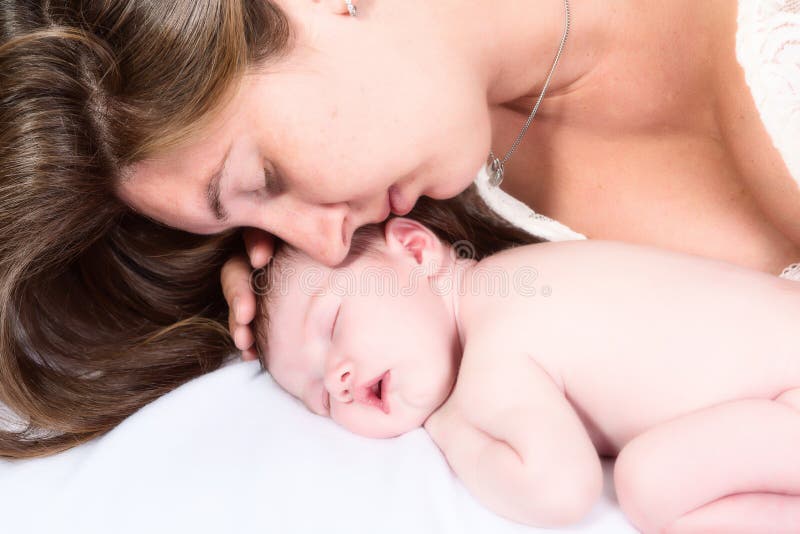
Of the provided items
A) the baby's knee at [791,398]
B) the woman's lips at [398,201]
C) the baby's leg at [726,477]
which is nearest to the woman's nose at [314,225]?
the woman's lips at [398,201]

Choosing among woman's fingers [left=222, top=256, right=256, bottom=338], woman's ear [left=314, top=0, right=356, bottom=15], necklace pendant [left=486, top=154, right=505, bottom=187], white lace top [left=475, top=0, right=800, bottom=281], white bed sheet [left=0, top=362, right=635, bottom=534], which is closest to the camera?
white bed sheet [left=0, top=362, right=635, bottom=534]

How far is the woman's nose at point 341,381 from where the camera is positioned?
1295mm

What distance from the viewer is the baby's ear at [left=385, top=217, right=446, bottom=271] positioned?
59.4 inches

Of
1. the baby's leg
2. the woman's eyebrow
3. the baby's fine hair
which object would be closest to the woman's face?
the woman's eyebrow

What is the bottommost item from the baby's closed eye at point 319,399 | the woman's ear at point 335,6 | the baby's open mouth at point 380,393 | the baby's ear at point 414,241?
the baby's closed eye at point 319,399

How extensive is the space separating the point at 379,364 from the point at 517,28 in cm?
75

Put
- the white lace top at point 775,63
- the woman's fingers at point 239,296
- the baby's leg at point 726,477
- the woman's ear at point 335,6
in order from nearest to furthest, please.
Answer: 1. the baby's leg at point 726,477
2. the woman's ear at point 335,6
3. the white lace top at point 775,63
4. the woman's fingers at point 239,296

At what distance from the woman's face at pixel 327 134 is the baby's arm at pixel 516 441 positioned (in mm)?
349

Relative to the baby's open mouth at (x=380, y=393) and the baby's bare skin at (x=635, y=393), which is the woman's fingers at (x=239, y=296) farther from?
the baby's bare skin at (x=635, y=393)

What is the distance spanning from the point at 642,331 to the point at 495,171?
653 millimetres

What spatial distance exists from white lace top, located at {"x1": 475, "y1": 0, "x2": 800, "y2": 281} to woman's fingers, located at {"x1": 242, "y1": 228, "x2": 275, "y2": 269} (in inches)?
39.1

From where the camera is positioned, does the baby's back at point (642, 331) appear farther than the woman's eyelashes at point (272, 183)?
No

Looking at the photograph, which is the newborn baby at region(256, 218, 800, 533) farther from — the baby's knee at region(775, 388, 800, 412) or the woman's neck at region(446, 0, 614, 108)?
the woman's neck at region(446, 0, 614, 108)

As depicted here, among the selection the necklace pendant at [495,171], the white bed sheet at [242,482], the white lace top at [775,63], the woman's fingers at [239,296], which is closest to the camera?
the white bed sheet at [242,482]
